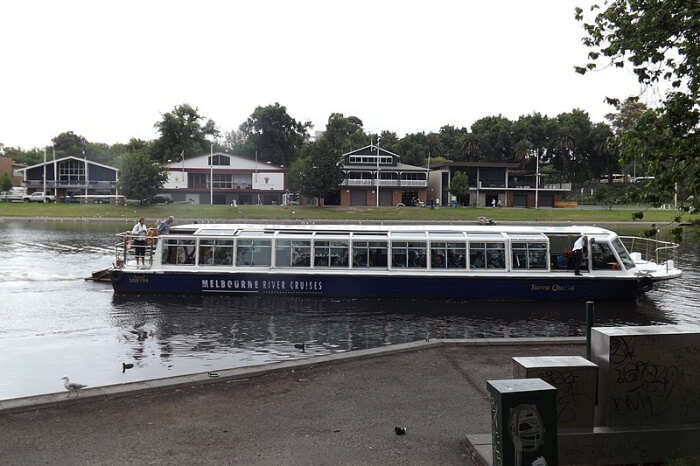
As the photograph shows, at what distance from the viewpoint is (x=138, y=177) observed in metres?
90.3

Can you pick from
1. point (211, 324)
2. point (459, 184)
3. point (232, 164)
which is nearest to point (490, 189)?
point (459, 184)

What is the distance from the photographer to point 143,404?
10.9 metres

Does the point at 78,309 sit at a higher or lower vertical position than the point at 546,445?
lower

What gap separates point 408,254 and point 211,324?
890 centimetres

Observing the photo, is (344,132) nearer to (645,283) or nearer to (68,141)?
(68,141)

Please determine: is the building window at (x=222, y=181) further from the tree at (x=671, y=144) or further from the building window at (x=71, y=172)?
the tree at (x=671, y=144)

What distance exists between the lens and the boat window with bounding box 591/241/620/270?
1047 inches

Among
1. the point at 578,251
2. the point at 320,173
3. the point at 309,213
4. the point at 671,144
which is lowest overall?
the point at 578,251

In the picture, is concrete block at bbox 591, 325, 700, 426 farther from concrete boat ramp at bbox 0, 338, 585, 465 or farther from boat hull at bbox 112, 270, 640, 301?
boat hull at bbox 112, 270, 640, 301

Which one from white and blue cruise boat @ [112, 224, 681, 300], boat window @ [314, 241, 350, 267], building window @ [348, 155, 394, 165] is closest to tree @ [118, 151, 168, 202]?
building window @ [348, 155, 394, 165]

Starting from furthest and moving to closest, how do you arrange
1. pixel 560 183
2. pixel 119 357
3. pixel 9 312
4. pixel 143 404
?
pixel 560 183, pixel 9 312, pixel 119 357, pixel 143 404

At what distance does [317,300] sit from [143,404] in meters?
16.2

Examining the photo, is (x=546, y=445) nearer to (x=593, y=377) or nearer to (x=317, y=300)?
(x=593, y=377)

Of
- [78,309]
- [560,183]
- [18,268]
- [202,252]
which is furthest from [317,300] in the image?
[560,183]
